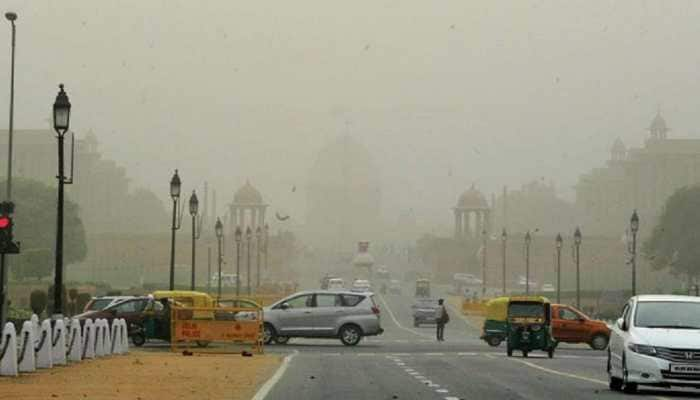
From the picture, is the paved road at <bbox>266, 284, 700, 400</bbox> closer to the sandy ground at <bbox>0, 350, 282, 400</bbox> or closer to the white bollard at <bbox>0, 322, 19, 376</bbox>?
the sandy ground at <bbox>0, 350, 282, 400</bbox>

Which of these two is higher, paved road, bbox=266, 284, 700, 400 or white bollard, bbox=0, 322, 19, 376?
white bollard, bbox=0, 322, 19, 376

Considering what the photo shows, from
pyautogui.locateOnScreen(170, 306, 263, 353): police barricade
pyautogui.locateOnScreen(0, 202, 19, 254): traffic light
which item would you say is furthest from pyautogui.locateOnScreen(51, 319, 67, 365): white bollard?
pyautogui.locateOnScreen(170, 306, 263, 353): police barricade

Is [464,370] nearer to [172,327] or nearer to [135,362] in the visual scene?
[135,362]

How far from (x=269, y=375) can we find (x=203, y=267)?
167 m

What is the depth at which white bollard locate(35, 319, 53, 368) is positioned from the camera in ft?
101

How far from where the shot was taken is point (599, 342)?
54.6 m

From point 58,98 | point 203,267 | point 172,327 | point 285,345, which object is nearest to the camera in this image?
point 58,98

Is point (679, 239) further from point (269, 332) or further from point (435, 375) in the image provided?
point (435, 375)

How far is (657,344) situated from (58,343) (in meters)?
13.4

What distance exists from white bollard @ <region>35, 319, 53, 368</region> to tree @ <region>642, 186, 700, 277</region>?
108240mm

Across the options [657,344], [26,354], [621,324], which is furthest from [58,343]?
[657,344]

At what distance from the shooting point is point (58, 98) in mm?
35312

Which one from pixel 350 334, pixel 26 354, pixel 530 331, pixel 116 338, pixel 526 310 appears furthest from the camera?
pixel 350 334

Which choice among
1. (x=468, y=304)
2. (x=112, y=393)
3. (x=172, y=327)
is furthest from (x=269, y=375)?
(x=468, y=304)
